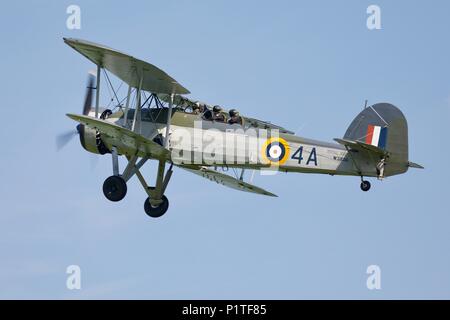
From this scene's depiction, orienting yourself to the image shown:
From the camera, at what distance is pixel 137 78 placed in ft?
59.6

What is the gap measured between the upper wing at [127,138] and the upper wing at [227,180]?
1389 millimetres

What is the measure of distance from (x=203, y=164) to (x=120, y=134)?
1.80 metres

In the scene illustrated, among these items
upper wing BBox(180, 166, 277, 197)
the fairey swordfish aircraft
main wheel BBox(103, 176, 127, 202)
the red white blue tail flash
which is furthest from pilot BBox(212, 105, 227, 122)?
the red white blue tail flash

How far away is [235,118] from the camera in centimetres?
1814

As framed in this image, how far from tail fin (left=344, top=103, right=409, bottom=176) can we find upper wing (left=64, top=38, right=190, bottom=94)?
349 cm

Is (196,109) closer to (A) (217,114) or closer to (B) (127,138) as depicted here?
(A) (217,114)

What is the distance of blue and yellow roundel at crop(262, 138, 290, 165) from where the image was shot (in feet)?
58.3

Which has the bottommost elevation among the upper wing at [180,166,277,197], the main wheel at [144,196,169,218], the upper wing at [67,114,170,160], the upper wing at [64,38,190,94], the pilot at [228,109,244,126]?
the main wheel at [144,196,169,218]

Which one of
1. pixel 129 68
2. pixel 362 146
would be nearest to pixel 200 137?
pixel 129 68

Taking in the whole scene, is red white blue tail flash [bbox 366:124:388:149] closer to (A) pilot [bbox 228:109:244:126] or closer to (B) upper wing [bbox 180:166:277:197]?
(A) pilot [bbox 228:109:244:126]

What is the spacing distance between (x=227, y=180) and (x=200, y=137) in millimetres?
2414
